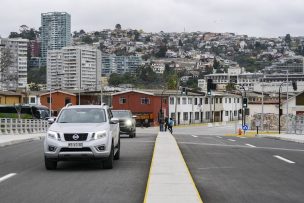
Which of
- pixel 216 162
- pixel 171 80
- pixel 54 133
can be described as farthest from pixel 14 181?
pixel 171 80

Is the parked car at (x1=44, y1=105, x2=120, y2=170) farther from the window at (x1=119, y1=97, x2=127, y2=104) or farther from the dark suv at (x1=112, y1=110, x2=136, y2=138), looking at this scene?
the window at (x1=119, y1=97, x2=127, y2=104)

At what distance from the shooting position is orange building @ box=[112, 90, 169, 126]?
10050 cm

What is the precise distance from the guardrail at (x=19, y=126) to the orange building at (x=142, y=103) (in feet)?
166

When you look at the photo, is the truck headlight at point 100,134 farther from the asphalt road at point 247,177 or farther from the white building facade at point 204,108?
the white building facade at point 204,108

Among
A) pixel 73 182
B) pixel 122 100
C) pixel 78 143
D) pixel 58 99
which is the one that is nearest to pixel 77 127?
pixel 78 143

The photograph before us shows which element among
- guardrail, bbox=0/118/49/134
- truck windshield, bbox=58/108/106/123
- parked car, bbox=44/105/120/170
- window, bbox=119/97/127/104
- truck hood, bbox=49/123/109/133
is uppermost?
window, bbox=119/97/127/104

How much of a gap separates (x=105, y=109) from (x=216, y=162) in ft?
12.5

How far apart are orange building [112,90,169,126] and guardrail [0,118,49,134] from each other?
50.5 metres

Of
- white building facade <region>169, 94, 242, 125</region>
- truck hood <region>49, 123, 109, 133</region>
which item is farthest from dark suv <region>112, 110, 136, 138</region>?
white building facade <region>169, 94, 242, 125</region>

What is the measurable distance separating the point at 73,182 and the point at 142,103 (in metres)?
89.3

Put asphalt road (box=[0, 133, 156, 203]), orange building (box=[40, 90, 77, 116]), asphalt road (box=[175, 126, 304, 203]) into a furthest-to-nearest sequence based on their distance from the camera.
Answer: orange building (box=[40, 90, 77, 116])
asphalt road (box=[175, 126, 304, 203])
asphalt road (box=[0, 133, 156, 203])

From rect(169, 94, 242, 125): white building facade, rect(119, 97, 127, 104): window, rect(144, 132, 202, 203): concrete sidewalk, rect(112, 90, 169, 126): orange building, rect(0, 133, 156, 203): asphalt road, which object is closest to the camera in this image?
rect(144, 132, 202, 203): concrete sidewalk

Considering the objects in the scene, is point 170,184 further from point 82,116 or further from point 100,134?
point 82,116

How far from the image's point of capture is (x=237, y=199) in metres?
10.4
